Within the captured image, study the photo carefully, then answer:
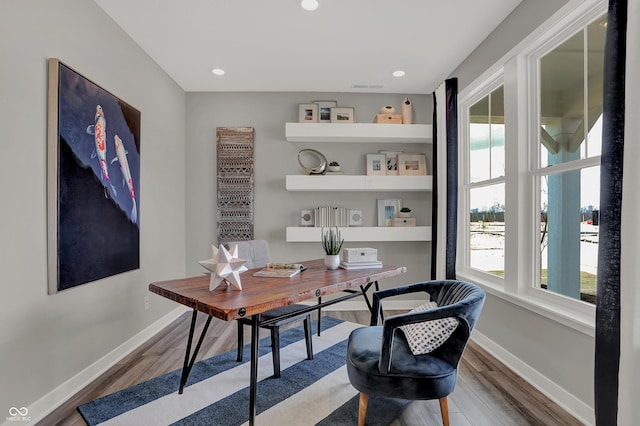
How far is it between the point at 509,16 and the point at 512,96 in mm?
575

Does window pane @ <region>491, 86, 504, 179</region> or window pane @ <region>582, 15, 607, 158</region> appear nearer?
window pane @ <region>582, 15, 607, 158</region>

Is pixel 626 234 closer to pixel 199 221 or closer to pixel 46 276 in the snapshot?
pixel 46 276

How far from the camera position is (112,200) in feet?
8.14

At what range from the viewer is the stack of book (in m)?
2.45

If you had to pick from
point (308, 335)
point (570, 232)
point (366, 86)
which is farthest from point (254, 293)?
point (366, 86)

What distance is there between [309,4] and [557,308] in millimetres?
2576

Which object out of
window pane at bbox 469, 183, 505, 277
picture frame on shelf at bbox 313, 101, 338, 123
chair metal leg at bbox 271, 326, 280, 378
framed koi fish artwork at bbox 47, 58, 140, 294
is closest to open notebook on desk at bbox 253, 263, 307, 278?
chair metal leg at bbox 271, 326, 280, 378

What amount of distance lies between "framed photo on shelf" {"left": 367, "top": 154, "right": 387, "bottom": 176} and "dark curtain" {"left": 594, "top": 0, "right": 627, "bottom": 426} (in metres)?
2.48

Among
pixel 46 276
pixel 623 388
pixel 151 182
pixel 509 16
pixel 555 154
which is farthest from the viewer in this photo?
pixel 151 182

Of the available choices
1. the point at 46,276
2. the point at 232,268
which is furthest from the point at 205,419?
the point at 46,276

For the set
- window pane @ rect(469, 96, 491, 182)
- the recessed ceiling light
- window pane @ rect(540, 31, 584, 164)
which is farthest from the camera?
window pane @ rect(469, 96, 491, 182)

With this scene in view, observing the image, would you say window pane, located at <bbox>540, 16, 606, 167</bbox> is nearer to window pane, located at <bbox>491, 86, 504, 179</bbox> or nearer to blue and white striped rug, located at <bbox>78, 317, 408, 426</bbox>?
window pane, located at <bbox>491, 86, 504, 179</bbox>

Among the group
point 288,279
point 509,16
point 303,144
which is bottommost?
point 288,279

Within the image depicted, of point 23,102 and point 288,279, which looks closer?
point 23,102
